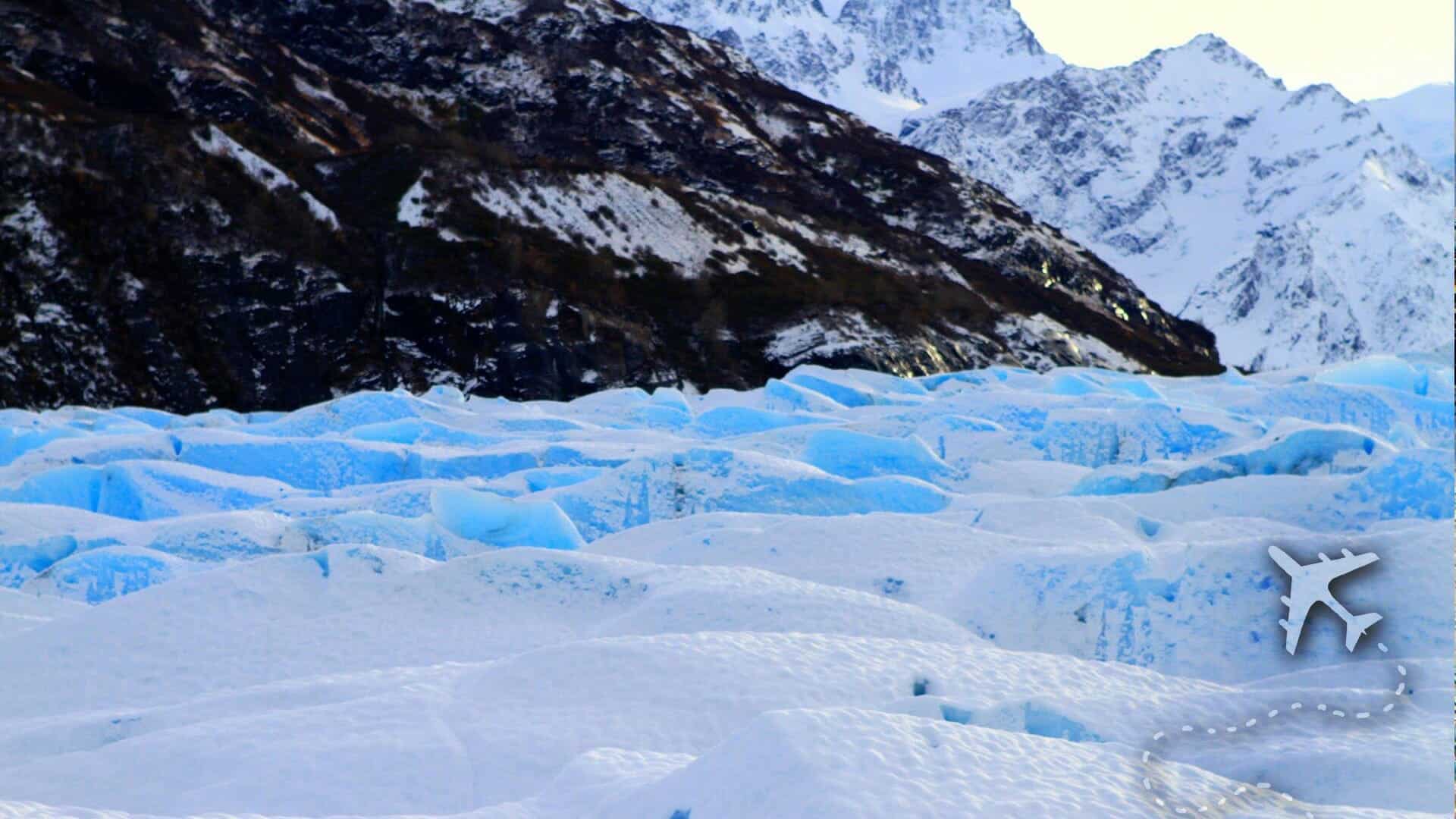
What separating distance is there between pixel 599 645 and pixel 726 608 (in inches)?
58.9

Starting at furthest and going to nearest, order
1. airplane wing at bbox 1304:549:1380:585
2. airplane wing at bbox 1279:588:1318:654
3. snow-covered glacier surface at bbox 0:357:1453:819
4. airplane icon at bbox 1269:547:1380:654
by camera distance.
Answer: airplane wing at bbox 1279:588:1318:654
airplane icon at bbox 1269:547:1380:654
airplane wing at bbox 1304:549:1380:585
snow-covered glacier surface at bbox 0:357:1453:819

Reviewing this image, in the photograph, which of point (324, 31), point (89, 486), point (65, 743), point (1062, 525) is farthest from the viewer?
point (324, 31)

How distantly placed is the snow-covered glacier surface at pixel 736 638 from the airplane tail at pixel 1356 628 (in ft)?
0.44

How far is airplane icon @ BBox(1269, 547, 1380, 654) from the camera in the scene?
7812 millimetres

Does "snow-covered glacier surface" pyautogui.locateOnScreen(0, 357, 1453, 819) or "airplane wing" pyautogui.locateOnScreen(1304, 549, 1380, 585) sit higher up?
"airplane wing" pyautogui.locateOnScreen(1304, 549, 1380, 585)

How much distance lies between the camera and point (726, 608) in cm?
873

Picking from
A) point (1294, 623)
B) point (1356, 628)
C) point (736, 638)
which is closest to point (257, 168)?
point (736, 638)

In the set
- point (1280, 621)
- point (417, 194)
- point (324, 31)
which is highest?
point (324, 31)

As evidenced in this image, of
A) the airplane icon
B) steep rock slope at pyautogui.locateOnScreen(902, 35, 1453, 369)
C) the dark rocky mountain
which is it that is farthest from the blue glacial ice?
steep rock slope at pyautogui.locateOnScreen(902, 35, 1453, 369)

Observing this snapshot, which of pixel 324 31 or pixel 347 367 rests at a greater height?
pixel 324 31

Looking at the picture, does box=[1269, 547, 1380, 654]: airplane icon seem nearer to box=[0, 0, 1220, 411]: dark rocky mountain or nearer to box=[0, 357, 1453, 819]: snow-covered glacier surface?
box=[0, 357, 1453, 819]: snow-covered glacier surface

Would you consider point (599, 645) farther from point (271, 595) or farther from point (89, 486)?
point (89, 486)

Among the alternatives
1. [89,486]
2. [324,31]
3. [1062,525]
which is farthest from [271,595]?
[324,31]

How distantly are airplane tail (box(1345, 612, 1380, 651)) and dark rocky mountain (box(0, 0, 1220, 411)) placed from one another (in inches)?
1251
